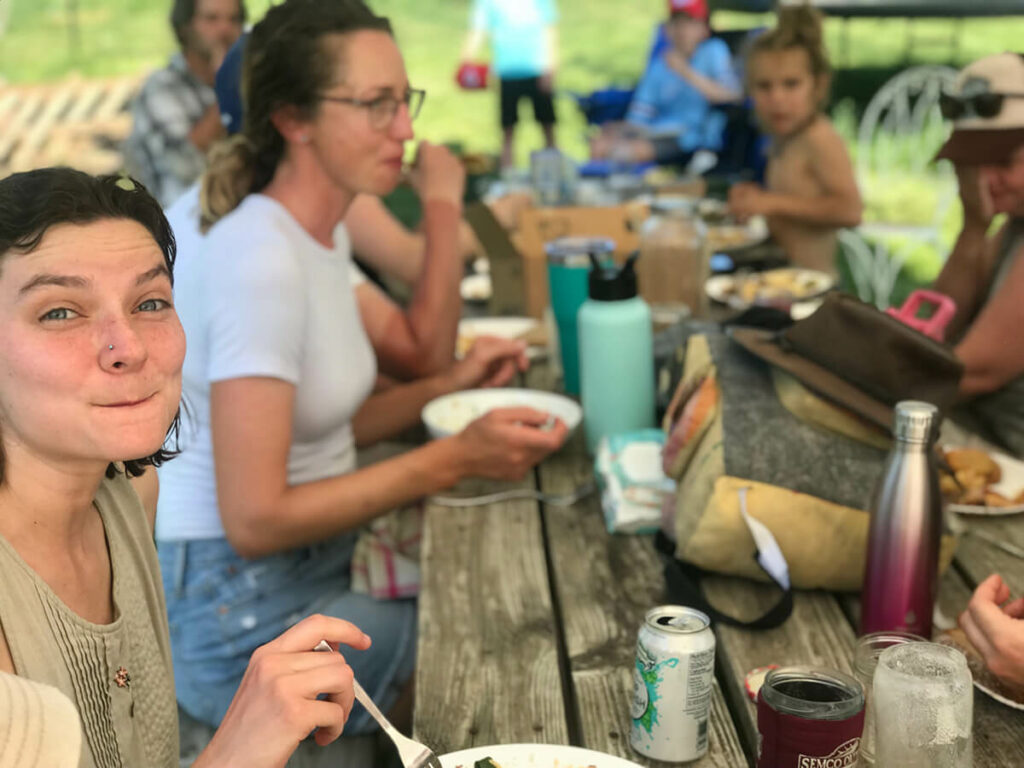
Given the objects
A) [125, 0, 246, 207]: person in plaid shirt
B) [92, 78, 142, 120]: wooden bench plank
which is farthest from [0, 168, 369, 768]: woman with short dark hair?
[92, 78, 142, 120]: wooden bench plank

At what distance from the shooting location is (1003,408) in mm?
2264

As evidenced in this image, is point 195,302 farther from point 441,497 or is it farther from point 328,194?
point 441,497

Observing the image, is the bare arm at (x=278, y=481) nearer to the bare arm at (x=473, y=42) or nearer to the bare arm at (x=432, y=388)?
the bare arm at (x=432, y=388)

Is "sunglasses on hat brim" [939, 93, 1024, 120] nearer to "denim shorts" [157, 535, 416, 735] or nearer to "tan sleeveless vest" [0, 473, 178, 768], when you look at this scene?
"denim shorts" [157, 535, 416, 735]

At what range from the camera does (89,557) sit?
1.12m

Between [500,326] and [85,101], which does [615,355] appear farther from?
[85,101]

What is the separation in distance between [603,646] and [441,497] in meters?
0.59

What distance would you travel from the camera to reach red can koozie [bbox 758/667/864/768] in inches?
38.4

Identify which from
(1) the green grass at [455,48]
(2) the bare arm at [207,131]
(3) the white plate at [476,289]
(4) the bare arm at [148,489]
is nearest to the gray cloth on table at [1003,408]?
(3) the white plate at [476,289]

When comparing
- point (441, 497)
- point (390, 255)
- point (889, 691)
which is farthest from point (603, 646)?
point (390, 255)

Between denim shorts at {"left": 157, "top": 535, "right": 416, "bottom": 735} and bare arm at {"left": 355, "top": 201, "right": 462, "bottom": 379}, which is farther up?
bare arm at {"left": 355, "top": 201, "right": 462, "bottom": 379}

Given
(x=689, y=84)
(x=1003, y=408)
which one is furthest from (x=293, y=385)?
(x=689, y=84)

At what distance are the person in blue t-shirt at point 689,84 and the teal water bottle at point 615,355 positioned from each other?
5.05m

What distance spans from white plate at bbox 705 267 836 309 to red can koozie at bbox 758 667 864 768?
6.48 feet
